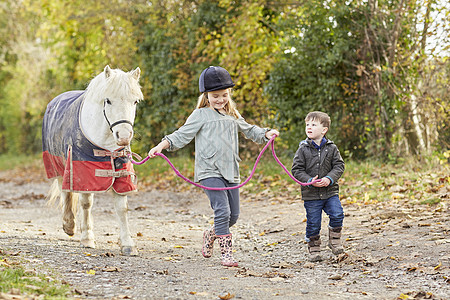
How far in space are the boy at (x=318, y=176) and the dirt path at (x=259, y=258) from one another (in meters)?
0.24

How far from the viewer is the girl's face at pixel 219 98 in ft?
15.8

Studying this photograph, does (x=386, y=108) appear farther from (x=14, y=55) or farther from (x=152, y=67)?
(x=14, y=55)

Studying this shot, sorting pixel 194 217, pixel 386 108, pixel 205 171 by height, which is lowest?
pixel 194 217

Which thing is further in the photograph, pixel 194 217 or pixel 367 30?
pixel 367 30

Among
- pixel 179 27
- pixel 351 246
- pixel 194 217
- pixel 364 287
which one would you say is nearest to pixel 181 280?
pixel 364 287

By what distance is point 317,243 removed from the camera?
505 centimetres

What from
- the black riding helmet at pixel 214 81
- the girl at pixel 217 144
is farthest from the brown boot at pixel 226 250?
the black riding helmet at pixel 214 81

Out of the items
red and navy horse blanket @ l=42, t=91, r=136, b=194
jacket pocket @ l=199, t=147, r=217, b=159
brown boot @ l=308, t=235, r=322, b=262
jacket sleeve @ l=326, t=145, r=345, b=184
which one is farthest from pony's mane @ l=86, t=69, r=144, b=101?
brown boot @ l=308, t=235, r=322, b=262

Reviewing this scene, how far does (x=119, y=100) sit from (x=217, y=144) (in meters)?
1.05

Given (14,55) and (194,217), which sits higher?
(14,55)

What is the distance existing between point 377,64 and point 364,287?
7293mm

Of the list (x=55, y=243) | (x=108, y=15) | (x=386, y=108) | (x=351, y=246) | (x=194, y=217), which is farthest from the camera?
(x=108, y=15)

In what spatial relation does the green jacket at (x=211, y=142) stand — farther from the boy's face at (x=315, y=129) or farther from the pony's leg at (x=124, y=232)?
the pony's leg at (x=124, y=232)

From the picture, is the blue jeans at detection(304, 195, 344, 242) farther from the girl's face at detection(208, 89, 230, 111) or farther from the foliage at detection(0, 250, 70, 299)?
the foliage at detection(0, 250, 70, 299)
